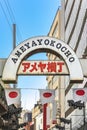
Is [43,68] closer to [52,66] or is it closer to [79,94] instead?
[52,66]

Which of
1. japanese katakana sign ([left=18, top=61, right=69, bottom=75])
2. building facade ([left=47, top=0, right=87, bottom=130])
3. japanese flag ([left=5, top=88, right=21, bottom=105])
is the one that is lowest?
japanese flag ([left=5, top=88, right=21, bottom=105])

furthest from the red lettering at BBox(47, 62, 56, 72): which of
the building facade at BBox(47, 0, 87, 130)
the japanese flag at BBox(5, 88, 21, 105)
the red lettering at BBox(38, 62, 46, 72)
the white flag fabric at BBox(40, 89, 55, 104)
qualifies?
the building facade at BBox(47, 0, 87, 130)

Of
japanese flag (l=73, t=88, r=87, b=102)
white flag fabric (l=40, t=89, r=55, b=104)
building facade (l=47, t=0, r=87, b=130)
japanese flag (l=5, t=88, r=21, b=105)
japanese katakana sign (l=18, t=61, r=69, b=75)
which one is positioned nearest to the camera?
japanese katakana sign (l=18, t=61, r=69, b=75)

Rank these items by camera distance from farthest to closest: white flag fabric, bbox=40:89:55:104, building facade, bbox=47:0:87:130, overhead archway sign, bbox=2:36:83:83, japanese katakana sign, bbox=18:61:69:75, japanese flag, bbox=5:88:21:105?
building facade, bbox=47:0:87:130
white flag fabric, bbox=40:89:55:104
japanese flag, bbox=5:88:21:105
japanese katakana sign, bbox=18:61:69:75
overhead archway sign, bbox=2:36:83:83

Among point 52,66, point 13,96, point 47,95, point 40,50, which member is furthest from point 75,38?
point 52,66

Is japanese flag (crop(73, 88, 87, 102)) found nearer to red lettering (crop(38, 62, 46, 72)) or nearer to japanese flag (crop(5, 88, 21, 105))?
japanese flag (crop(5, 88, 21, 105))

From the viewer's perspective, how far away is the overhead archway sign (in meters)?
26.2

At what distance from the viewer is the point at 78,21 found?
2763 inches

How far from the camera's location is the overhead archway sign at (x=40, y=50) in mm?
26250

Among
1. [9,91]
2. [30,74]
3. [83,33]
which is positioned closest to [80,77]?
[30,74]

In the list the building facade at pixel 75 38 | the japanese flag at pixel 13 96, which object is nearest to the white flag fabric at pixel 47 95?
the japanese flag at pixel 13 96

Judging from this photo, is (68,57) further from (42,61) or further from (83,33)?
(83,33)

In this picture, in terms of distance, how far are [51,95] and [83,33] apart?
31.9m

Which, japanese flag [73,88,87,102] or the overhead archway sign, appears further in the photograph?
japanese flag [73,88,87,102]
